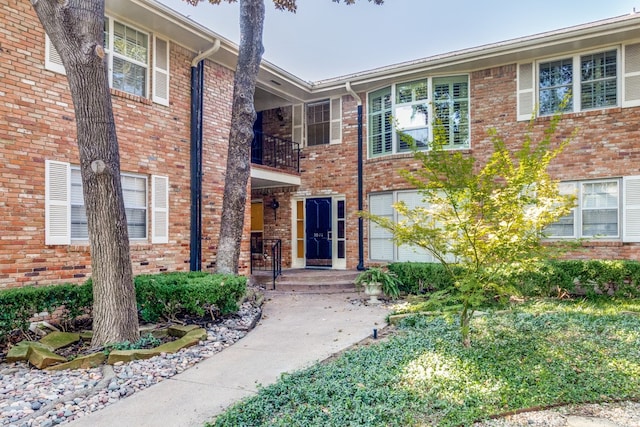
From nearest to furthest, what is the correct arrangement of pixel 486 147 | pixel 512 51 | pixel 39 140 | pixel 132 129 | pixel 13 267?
pixel 13 267 → pixel 39 140 → pixel 132 129 → pixel 512 51 → pixel 486 147

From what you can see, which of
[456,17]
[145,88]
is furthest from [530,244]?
[456,17]

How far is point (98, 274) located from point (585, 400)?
5276 mm

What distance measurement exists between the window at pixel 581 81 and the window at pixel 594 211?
1830 mm

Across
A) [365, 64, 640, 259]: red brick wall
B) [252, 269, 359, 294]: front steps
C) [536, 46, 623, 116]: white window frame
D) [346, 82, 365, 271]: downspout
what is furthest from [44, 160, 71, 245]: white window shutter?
[536, 46, 623, 116]: white window frame

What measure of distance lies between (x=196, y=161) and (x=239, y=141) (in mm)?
1605

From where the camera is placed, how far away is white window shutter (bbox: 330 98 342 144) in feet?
41.0

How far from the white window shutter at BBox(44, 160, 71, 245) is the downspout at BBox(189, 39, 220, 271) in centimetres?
263

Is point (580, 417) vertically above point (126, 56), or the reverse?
point (126, 56)

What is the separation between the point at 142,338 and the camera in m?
5.37

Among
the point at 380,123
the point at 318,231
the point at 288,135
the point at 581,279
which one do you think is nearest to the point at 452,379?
the point at 581,279

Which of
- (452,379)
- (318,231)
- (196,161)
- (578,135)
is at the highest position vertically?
(578,135)

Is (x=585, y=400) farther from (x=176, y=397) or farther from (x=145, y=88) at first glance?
(x=145, y=88)

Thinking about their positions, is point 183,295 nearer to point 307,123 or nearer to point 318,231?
point 318,231

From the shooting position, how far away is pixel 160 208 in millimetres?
8453
